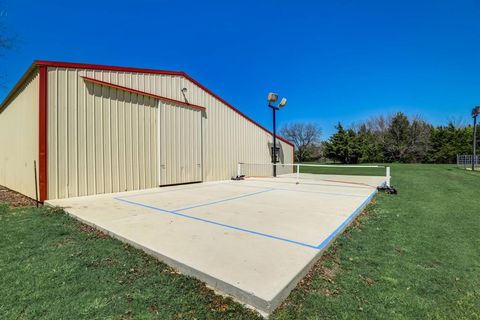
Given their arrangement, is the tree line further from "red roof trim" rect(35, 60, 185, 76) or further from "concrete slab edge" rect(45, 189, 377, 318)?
"concrete slab edge" rect(45, 189, 377, 318)

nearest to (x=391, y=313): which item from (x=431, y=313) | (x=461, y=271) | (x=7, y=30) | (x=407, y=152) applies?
(x=431, y=313)

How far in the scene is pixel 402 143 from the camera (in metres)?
37.2

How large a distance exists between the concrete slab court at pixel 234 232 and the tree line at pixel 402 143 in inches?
1264

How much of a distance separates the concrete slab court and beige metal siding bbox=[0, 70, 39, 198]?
84.4 inches

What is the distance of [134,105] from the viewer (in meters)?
8.81

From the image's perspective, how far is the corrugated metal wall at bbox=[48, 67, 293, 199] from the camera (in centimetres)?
706

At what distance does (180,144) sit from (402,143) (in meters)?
37.9

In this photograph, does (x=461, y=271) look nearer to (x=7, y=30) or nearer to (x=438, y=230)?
(x=438, y=230)

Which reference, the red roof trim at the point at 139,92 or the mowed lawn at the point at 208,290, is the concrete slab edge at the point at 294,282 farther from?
the red roof trim at the point at 139,92

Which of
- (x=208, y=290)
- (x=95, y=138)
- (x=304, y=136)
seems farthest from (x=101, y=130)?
(x=304, y=136)

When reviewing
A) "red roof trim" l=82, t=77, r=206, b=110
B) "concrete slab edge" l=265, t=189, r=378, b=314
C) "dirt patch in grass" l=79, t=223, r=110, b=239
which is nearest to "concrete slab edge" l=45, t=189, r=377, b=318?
"concrete slab edge" l=265, t=189, r=378, b=314

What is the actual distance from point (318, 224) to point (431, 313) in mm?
2332

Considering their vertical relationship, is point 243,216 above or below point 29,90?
below

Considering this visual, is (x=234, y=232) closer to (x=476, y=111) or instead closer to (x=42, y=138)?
(x=42, y=138)
